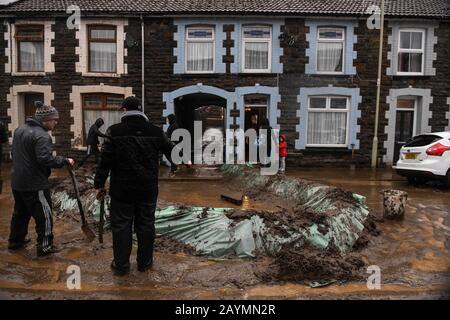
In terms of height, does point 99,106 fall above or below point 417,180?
above

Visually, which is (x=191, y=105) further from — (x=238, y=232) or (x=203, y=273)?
(x=203, y=273)

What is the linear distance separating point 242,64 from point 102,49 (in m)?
5.76

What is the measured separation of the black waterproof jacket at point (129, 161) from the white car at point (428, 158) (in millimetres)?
9196

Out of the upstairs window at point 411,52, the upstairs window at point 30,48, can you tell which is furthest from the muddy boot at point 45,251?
the upstairs window at point 411,52

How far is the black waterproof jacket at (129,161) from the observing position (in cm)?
501

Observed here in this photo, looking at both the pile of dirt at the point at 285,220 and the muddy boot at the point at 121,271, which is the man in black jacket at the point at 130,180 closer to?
the muddy boot at the point at 121,271

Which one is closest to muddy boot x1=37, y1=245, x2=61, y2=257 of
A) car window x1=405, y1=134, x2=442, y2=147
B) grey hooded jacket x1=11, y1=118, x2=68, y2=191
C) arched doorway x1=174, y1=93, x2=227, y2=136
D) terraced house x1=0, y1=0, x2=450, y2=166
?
grey hooded jacket x1=11, y1=118, x2=68, y2=191

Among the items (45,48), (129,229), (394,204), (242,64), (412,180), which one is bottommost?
(412,180)

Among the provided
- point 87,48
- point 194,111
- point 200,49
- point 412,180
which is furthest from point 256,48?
point 412,180

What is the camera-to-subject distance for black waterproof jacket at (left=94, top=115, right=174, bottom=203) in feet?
16.4

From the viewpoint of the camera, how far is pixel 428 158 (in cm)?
1160

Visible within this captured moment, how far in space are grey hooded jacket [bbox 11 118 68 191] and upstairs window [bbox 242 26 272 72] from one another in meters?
12.1
